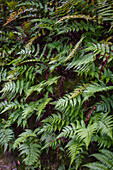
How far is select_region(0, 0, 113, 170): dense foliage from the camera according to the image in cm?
221

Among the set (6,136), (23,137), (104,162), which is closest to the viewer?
(104,162)

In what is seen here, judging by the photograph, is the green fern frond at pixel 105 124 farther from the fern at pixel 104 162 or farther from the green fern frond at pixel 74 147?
the green fern frond at pixel 74 147

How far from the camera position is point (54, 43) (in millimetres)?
2936

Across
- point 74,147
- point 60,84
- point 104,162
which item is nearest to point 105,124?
point 104,162

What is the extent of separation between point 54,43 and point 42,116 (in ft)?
5.44

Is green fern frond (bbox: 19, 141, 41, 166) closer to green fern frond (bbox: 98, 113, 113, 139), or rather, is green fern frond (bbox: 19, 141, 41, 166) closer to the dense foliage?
the dense foliage

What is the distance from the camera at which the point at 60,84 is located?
2734 mm

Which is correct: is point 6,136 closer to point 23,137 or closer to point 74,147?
point 23,137

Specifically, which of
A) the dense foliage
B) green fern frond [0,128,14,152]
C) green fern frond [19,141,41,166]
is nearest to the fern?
the dense foliage

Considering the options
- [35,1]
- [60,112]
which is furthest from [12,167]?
[35,1]

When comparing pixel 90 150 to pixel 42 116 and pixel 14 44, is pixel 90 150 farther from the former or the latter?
pixel 14 44

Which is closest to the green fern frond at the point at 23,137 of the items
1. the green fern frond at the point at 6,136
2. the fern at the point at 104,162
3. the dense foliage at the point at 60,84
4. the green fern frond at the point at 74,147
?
the dense foliage at the point at 60,84

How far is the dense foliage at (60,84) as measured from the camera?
2213 mm

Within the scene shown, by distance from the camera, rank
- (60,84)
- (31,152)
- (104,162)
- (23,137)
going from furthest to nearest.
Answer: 1. (60,84)
2. (23,137)
3. (31,152)
4. (104,162)
